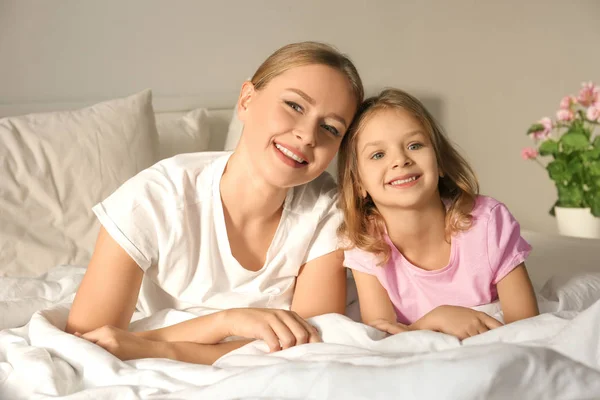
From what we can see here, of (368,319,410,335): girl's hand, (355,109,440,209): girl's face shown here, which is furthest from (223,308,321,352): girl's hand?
→ (355,109,440,209): girl's face

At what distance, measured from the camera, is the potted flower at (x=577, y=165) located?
2.56 metres

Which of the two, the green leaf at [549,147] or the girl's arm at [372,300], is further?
the green leaf at [549,147]

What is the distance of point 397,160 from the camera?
137cm

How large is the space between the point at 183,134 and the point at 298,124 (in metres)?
0.96

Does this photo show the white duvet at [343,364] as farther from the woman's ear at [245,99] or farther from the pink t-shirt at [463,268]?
the woman's ear at [245,99]

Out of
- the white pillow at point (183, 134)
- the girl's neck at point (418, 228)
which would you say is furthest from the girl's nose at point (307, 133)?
the white pillow at point (183, 134)

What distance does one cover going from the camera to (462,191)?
1.49m

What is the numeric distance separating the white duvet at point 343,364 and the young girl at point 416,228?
0.30 ft

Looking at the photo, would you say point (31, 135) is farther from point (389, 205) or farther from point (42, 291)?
point (389, 205)

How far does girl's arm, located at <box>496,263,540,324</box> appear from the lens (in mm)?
1322

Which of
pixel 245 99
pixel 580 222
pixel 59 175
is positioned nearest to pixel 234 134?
pixel 59 175

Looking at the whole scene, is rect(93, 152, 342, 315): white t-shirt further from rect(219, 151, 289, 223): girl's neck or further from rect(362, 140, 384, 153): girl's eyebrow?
rect(362, 140, 384, 153): girl's eyebrow

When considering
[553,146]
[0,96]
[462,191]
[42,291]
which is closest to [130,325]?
[42,291]

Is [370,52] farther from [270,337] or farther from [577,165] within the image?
[270,337]
